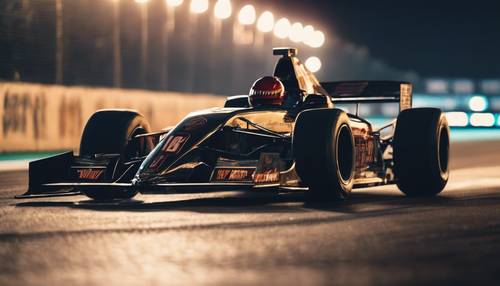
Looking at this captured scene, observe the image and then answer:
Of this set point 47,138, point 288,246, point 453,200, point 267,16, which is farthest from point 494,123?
point 288,246

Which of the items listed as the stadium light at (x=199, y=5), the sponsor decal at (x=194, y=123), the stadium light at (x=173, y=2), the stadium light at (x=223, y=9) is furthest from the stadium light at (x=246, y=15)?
the sponsor decal at (x=194, y=123)

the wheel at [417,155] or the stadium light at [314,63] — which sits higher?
the stadium light at [314,63]

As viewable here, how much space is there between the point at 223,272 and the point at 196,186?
13.4ft

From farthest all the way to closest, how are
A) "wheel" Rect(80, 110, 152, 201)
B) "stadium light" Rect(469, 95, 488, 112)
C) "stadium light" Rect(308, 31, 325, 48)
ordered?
"stadium light" Rect(469, 95, 488, 112) → "stadium light" Rect(308, 31, 325, 48) → "wheel" Rect(80, 110, 152, 201)

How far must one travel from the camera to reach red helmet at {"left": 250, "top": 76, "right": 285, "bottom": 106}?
13344 mm

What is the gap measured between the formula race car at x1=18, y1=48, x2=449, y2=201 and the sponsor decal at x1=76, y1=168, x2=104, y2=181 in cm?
1

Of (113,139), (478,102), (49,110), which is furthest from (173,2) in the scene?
(478,102)

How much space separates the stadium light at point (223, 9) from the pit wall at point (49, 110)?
8.18 m

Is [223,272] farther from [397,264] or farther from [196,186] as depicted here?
→ [196,186]

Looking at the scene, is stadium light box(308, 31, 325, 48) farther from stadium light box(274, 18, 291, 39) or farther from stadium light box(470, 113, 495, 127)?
stadium light box(470, 113, 495, 127)

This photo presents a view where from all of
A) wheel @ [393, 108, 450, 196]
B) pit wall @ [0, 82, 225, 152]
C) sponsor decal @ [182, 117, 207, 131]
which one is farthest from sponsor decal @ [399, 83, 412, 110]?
pit wall @ [0, 82, 225, 152]

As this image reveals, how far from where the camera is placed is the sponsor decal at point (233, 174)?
11414 mm

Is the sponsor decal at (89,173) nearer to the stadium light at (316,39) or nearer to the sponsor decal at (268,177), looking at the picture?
the sponsor decal at (268,177)

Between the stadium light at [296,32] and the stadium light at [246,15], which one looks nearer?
the stadium light at [246,15]
